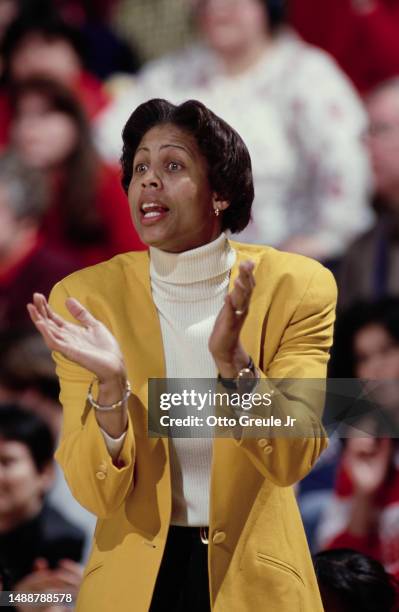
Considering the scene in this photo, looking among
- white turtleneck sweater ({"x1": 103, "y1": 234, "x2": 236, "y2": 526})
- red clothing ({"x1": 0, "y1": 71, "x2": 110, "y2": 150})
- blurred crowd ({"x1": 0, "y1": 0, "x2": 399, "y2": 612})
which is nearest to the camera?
white turtleneck sweater ({"x1": 103, "y1": 234, "x2": 236, "y2": 526})

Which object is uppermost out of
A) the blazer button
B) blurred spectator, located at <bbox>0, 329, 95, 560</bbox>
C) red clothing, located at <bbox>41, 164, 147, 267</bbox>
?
red clothing, located at <bbox>41, 164, 147, 267</bbox>

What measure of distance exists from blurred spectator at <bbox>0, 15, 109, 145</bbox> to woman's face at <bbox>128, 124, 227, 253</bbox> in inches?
87.1

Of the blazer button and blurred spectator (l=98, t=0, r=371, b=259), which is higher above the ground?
blurred spectator (l=98, t=0, r=371, b=259)

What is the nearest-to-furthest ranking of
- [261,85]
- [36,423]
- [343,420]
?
[343,420]
[36,423]
[261,85]

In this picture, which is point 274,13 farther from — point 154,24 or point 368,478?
point 368,478

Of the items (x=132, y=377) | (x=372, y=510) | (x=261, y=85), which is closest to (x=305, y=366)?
(x=132, y=377)

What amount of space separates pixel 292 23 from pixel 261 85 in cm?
40

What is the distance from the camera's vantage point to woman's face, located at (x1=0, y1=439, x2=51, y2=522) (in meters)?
2.31

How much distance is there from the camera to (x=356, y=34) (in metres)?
3.74

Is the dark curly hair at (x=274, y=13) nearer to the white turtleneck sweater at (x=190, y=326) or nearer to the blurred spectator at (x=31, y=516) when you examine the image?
the blurred spectator at (x=31, y=516)

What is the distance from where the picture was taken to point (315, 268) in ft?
5.10

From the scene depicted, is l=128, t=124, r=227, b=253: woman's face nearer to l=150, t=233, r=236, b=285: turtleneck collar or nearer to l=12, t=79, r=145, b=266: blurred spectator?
l=150, t=233, r=236, b=285: turtleneck collar

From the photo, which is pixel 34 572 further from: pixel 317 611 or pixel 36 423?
pixel 317 611

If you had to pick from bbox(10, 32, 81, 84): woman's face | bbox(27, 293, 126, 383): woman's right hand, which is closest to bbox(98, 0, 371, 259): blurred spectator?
bbox(10, 32, 81, 84): woman's face
